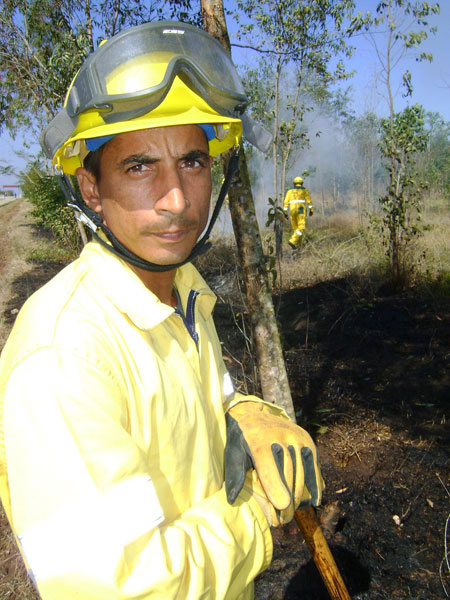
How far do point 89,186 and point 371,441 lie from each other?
2.85 m

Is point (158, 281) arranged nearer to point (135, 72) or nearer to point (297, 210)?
point (135, 72)

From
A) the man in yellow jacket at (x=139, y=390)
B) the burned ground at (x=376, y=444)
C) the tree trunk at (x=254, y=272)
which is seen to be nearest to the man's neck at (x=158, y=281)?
the man in yellow jacket at (x=139, y=390)

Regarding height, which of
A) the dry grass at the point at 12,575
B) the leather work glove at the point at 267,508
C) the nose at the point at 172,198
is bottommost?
the dry grass at the point at 12,575

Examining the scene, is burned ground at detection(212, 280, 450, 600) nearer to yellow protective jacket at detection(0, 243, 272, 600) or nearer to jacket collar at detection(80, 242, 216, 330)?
yellow protective jacket at detection(0, 243, 272, 600)

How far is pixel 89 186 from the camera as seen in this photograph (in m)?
1.26

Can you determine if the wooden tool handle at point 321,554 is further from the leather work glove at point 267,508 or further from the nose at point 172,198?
the nose at point 172,198

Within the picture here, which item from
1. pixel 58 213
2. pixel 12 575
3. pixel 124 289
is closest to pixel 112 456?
pixel 124 289

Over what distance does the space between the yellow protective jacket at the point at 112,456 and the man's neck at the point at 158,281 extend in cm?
16

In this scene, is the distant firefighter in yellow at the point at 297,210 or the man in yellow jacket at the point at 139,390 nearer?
the man in yellow jacket at the point at 139,390

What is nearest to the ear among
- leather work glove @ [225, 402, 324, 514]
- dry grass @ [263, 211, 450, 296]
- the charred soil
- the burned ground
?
leather work glove @ [225, 402, 324, 514]

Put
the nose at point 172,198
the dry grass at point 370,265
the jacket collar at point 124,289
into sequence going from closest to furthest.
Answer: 1. the jacket collar at point 124,289
2. the nose at point 172,198
3. the dry grass at point 370,265

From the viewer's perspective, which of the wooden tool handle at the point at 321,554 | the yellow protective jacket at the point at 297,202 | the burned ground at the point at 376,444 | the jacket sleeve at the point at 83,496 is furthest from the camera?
the yellow protective jacket at the point at 297,202

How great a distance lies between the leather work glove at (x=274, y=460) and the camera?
119 centimetres

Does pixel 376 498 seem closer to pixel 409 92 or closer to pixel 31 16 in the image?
pixel 409 92
